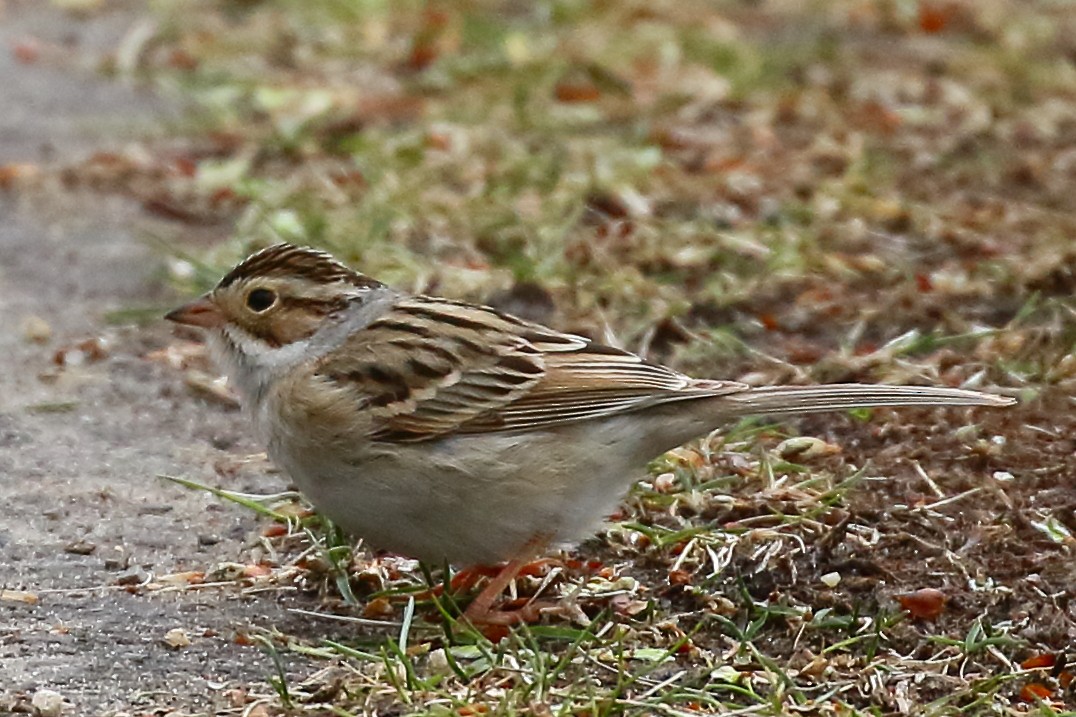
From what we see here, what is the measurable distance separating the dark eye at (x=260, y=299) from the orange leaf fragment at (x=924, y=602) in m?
1.79

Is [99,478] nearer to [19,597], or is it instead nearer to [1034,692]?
[19,597]

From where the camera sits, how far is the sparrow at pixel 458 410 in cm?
463

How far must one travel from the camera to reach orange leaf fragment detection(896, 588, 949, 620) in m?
4.64

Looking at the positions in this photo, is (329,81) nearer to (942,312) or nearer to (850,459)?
(942,312)

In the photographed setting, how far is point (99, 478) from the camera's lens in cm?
569

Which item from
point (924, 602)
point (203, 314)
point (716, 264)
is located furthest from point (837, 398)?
point (716, 264)

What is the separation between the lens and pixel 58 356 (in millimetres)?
6648

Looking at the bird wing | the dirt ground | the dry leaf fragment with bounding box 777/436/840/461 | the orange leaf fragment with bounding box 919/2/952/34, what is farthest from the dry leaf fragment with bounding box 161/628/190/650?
the orange leaf fragment with bounding box 919/2/952/34

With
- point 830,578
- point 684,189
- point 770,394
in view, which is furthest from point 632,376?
Answer: point 684,189

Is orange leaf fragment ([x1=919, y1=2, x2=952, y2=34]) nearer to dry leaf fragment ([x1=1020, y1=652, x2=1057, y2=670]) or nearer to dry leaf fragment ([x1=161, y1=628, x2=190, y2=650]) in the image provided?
dry leaf fragment ([x1=1020, y1=652, x2=1057, y2=670])

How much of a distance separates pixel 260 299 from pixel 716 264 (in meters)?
2.74

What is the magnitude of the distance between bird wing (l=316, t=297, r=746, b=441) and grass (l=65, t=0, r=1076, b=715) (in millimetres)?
438

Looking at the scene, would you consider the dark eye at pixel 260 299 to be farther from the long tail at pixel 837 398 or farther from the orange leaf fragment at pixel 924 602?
the orange leaf fragment at pixel 924 602

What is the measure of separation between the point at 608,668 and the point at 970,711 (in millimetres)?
806
